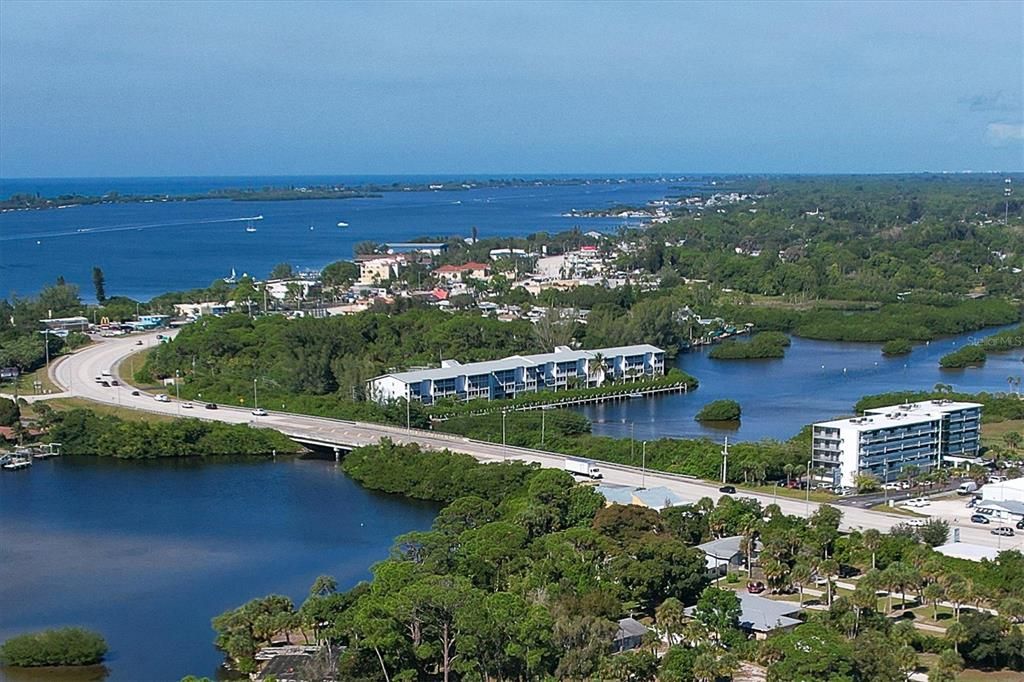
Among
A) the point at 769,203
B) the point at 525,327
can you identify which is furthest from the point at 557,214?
the point at 525,327

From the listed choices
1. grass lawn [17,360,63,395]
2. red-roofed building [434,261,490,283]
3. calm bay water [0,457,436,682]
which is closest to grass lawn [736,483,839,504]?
calm bay water [0,457,436,682]

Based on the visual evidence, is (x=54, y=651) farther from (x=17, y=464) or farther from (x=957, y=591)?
(x=957, y=591)

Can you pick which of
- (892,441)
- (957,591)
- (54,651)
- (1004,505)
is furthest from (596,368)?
(54,651)

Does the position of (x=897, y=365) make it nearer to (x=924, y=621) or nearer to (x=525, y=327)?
(x=525, y=327)

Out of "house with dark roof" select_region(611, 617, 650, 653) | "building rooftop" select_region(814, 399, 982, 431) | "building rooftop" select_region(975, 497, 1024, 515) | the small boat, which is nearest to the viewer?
"house with dark roof" select_region(611, 617, 650, 653)

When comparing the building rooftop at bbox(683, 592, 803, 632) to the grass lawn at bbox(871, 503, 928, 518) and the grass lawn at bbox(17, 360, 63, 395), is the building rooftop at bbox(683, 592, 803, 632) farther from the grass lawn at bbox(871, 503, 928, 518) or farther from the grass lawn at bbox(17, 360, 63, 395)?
the grass lawn at bbox(17, 360, 63, 395)
